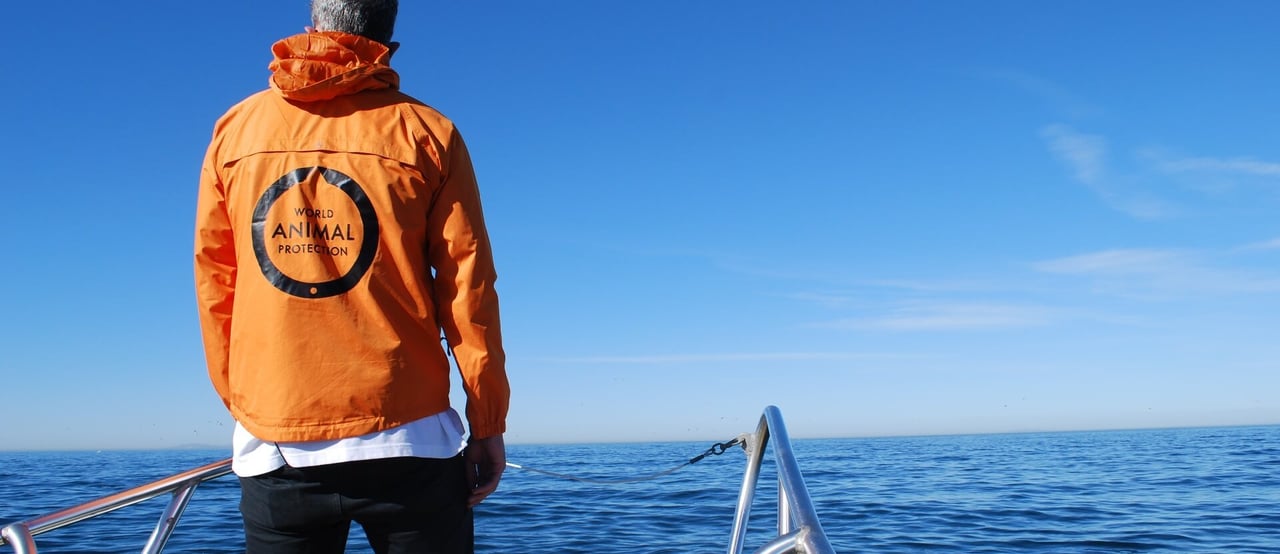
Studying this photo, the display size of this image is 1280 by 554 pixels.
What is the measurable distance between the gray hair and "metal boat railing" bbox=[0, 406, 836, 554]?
1.36 metres

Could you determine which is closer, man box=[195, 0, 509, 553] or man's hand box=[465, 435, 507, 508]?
man box=[195, 0, 509, 553]

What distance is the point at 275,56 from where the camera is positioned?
1.84 metres

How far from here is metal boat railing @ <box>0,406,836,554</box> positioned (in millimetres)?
1405

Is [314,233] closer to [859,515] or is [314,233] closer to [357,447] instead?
[357,447]

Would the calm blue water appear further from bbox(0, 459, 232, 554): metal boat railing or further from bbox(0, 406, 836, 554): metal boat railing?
bbox(0, 459, 232, 554): metal boat railing

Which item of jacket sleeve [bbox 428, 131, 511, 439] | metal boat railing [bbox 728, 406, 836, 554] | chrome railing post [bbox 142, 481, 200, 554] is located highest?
jacket sleeve [bbox 428, 131, 511, 439]

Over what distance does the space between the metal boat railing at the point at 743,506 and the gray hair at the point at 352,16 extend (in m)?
1.36

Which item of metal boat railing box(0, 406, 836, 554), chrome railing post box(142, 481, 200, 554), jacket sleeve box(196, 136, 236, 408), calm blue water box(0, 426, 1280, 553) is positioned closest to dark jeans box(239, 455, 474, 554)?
jacket sleeve box(196, 136, 236, 408)

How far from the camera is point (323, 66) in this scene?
5.88 ft

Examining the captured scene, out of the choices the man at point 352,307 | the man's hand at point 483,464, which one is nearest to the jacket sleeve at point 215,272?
the man at point 352,307

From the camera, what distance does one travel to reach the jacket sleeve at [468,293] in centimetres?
180

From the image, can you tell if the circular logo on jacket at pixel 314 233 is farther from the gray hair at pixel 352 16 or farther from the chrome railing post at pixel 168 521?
the chrome railing post at pixel 168 521

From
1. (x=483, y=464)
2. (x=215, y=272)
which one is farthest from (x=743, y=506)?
(x=215, y=272)

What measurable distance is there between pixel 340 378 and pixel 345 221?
32 cm
